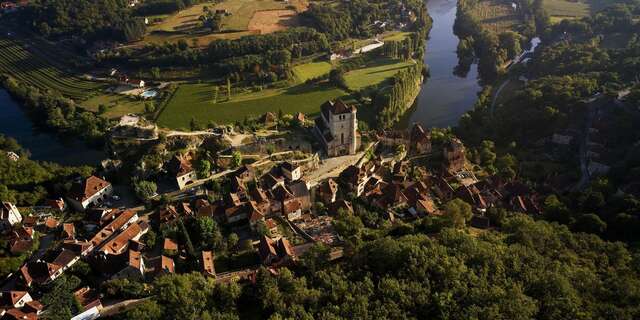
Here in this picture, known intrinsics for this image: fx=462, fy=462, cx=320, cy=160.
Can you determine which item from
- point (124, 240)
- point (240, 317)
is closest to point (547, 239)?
point (240, 317)

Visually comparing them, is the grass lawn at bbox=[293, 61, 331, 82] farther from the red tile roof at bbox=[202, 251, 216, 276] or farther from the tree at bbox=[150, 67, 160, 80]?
the red tile roof at bbox=[202, 251, 216, 276]

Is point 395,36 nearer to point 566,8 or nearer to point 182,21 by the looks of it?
point 566,8

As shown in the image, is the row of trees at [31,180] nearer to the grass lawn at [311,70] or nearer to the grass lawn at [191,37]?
the grass lawn at [311,70]

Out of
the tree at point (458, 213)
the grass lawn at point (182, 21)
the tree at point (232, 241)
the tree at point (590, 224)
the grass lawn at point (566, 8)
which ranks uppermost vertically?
the grass lawn at point (182, 21)

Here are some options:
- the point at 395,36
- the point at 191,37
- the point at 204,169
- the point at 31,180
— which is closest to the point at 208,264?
the point at 204,169

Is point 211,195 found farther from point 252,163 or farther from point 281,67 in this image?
point 281,67

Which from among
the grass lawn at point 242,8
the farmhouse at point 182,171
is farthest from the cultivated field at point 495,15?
the farmhouse at point 182,171
